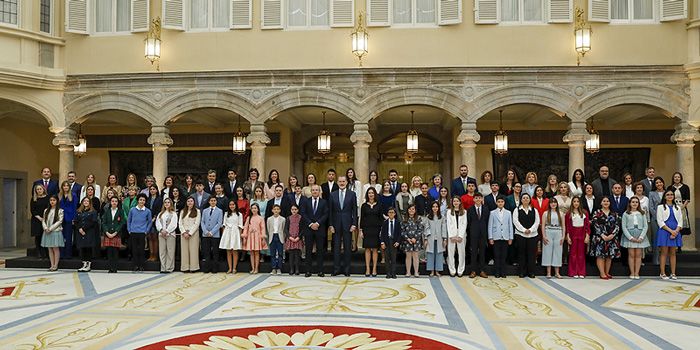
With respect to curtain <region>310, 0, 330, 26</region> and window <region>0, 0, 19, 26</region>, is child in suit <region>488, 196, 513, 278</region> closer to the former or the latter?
curtain <region>310, 0, 330, 26</region>

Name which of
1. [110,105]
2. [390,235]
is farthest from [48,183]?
[390,235]

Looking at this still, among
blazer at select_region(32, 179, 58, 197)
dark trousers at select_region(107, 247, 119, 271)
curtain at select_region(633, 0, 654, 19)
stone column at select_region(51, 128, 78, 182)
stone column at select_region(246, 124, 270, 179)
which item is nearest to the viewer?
dark trousers at select_region(107, 247, 119, 271)

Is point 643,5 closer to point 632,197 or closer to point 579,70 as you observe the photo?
point 579,70

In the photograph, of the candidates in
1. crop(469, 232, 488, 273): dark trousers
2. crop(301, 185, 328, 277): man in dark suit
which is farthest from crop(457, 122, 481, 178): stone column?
crop(301, 185, 328, 277): man in dark suit

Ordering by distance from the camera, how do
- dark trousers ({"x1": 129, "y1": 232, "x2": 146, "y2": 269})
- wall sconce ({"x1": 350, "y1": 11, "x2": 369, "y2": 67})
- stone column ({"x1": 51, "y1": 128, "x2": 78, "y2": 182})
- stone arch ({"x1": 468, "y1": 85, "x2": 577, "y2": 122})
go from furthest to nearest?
1. stone column ({"x1": 51, "y1": 128, "x2": 78, "y2": 182})
2. wall sconce ({"x1": 350, "y1": 11, "x2": 369, "y2": 67})
3. stone arch ({"x1": 468, "y1": 85, "x2": 577, "y2": 122})
4. dark trousers ({"x1": 129, "y1": 232, "x2": 146, "y2": 269})

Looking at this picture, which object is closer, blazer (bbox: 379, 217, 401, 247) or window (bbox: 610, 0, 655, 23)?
blazer (bbox: 379, 217, 401, 247)

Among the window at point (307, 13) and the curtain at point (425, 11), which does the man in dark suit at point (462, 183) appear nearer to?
the curtain at point (425, 11)

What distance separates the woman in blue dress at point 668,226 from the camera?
10.5 metres

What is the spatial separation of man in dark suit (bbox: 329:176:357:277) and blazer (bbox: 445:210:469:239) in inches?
69.7

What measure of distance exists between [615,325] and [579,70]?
7.48 meters

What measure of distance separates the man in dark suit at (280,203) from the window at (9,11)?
25.9 ft

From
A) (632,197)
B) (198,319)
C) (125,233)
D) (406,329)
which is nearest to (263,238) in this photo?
(125,233)

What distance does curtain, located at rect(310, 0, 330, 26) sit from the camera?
13.5 m

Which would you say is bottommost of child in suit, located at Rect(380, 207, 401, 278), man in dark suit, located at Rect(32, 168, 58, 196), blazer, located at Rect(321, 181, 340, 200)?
child in suit, located at Rect(380, 207, 401, 278)
